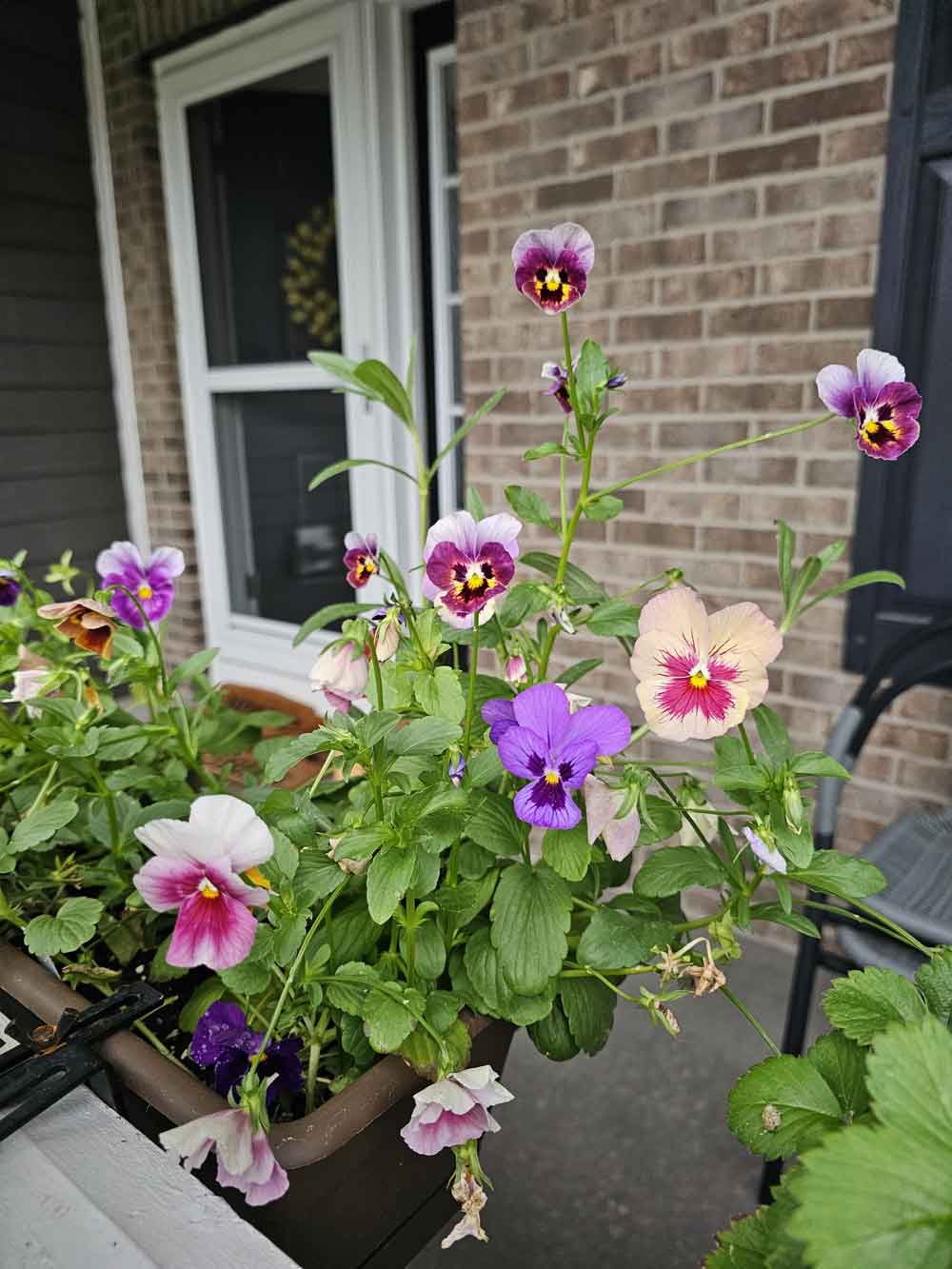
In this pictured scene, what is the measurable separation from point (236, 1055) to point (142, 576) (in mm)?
474

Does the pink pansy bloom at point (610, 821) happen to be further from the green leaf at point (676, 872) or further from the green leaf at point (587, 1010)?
the green leaf at point (587, 1010)

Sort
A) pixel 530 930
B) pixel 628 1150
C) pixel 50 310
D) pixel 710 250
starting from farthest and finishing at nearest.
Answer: pixel 50 310 < pixel 710 250 < pixel 628 1150 < pixel 530 930

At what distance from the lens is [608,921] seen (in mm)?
654

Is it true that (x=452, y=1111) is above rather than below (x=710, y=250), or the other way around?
below

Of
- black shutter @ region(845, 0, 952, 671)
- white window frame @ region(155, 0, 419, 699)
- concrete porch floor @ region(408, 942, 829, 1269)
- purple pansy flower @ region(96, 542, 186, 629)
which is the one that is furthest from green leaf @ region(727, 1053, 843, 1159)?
white window frame @ region(155, 0, 419, 699)

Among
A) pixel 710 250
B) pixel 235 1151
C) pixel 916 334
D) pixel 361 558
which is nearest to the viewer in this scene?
pixel 235 1151

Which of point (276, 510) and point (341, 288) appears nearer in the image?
point (341, 288)

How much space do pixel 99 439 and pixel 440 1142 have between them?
3345 mm

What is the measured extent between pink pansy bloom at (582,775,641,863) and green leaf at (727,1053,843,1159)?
0.49 feet

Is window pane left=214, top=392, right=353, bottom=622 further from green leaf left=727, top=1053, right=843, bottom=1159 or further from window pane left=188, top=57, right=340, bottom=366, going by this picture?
green leaf left=727, top=1053, right=843, bottom=1159

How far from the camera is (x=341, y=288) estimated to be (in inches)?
106

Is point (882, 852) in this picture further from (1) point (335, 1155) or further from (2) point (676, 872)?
(1) point (335, 1155)

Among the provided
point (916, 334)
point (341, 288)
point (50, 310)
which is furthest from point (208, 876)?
point (50, 310)

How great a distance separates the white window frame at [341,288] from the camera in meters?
2.47
